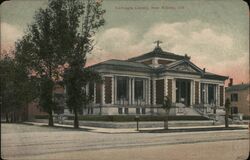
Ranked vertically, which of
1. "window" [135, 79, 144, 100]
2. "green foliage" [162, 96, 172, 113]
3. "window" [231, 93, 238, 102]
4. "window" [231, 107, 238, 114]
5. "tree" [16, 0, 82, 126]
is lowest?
Answer: "window" [231, 107, 238, 114]

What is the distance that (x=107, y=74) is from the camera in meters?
18.4

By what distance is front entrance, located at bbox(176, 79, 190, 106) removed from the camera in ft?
62.0

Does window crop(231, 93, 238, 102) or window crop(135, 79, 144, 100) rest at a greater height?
window crop(135, 79, 144, 100)

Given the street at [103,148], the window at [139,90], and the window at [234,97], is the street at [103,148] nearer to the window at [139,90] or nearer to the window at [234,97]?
the window at [234,97]

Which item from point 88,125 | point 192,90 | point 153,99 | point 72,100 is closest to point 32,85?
point 72,100

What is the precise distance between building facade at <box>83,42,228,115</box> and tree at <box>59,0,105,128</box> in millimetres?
444

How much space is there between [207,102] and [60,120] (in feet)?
19.1

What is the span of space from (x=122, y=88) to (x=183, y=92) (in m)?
3.07

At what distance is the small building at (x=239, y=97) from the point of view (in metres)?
14.1

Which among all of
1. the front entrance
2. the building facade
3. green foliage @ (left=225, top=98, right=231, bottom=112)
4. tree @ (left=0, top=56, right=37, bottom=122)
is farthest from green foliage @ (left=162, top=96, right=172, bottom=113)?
tree @ (left=0, top=56, right=37, bottom=122)

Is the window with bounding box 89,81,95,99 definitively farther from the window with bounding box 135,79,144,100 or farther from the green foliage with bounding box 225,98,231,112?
the green foliage with bounding box 225,98,231,112

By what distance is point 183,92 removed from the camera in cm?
2103

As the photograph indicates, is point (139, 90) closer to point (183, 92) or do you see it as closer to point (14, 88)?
point (183, 92)

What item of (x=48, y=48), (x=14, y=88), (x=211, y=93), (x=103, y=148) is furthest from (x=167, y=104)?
(x=14, y=88)
